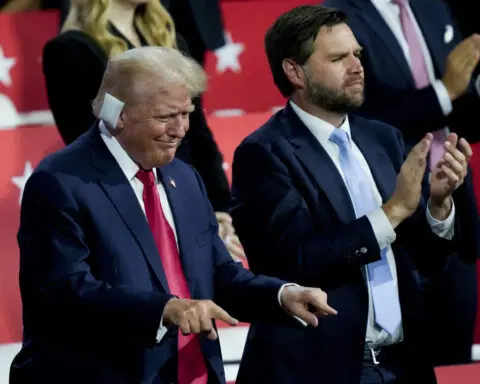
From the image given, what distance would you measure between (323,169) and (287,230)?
166mm

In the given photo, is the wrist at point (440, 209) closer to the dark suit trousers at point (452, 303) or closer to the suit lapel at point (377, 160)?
the suit lapel at point (377, 160)

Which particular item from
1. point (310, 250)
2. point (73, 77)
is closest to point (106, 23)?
point (73, 77)

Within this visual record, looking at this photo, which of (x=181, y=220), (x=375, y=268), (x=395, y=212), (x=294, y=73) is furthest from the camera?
(x=294, y=73)

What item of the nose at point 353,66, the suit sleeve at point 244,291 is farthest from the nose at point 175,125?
the nose at point 353,66

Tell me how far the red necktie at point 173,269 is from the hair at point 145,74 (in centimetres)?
17

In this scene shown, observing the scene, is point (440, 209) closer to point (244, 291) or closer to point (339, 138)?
point (339, 138)

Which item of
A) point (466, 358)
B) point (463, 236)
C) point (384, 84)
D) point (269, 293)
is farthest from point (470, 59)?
point (269, 293)

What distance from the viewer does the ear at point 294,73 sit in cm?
330

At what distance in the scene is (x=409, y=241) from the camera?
3.30 meters

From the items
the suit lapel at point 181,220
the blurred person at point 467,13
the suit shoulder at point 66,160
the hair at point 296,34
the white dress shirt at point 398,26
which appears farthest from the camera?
the blurred person at point 467,13

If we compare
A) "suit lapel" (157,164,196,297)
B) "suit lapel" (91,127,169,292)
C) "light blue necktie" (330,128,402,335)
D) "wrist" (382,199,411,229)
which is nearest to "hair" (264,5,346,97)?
"light blue necktie" (330,128,402,335)

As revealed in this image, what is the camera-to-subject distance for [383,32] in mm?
3807

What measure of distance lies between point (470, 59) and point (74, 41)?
1.06 m

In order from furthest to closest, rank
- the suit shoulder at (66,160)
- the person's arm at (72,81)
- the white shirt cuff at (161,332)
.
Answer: the person's arm at (72,81) → the suit shoulder at (66,160) → the white shirt cuff at (161,332)
